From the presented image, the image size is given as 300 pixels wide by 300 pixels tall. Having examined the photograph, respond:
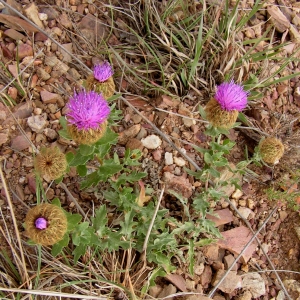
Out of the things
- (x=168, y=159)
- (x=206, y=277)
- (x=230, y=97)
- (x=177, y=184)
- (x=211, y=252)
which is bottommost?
(x=206, y=277)

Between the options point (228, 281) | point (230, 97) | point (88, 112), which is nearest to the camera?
point (88, 112)

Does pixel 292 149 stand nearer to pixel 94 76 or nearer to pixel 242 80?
pixel 242 80

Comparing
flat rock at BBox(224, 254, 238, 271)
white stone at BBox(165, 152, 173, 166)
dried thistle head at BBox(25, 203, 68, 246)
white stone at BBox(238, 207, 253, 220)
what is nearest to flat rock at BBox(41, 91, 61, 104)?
white stone at BBox(165, 152, 173, 166)

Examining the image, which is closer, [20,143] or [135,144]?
[20,143]

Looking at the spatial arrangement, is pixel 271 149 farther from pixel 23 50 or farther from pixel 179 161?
pixel 23 50

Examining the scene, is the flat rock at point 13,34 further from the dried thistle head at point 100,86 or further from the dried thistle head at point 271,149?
the dried thistle head at point 271,149

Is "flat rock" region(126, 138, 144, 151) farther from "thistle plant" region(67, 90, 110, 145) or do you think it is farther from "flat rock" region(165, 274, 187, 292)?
"flat rock" region(165, 274, 187, 292)

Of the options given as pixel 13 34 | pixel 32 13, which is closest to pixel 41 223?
pixel 13 34
